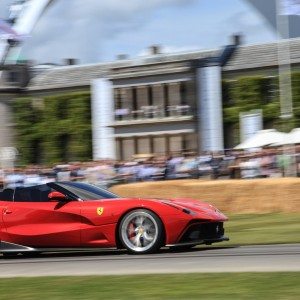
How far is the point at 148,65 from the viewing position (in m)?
52.5

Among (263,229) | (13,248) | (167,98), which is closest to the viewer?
(13,248)

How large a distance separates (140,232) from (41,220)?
4.98ft

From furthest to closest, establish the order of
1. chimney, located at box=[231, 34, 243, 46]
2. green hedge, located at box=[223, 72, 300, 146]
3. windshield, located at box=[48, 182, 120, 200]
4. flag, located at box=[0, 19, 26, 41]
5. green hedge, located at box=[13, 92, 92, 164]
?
1. chimney, located at box=[231, 34, 243, 46]
2. green hedge, located at box=[13, 92, 92, 164]
3. green hedge, located at box=[223, 72, 300, 146]
4. flag, located at box=[0, 19, 26, 41]
5. windshield, located at box=[48, 182, 120, 200]

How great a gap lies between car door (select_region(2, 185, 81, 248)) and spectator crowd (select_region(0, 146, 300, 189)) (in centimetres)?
1392

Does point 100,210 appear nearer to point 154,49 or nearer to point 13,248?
point 13,248

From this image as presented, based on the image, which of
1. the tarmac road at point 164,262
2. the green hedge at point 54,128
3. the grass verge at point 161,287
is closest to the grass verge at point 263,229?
the tarmac road at point 164,262

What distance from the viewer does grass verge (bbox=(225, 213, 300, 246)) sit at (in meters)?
13.4

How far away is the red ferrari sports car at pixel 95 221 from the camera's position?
1138 centimetres

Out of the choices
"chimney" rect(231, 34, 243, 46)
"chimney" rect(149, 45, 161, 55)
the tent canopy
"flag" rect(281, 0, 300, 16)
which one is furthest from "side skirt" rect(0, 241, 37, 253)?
"chimney" rect(149, 45, 161, 55)

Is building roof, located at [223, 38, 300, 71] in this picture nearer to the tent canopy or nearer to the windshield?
the tent canopy

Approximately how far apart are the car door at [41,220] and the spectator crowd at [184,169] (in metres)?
13.9

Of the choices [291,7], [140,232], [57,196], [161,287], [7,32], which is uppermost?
[7,32]

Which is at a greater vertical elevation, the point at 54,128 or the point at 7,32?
the point at 7,32

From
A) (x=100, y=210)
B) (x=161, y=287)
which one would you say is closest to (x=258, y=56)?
(x=100, y=210)
